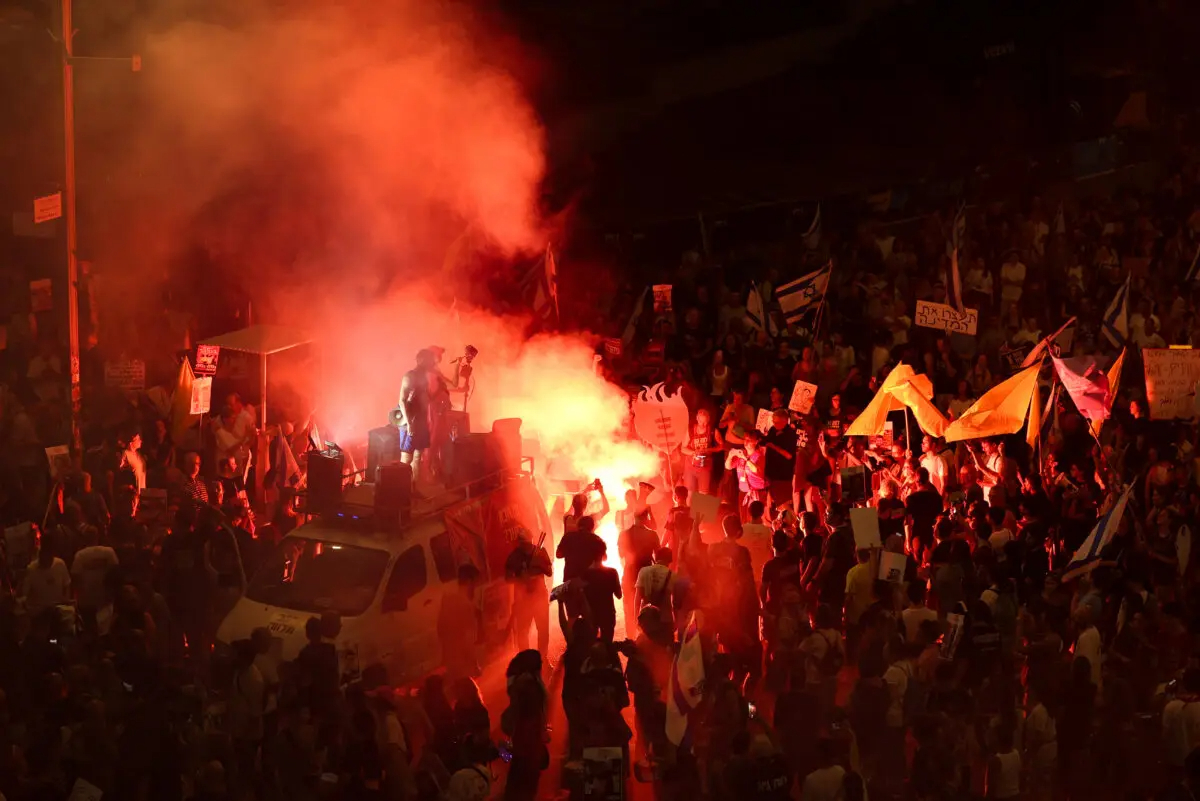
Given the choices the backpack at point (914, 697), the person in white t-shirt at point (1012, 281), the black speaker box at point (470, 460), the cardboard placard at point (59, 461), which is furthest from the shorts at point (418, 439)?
the person in white t-shirt at point (1012, 281)

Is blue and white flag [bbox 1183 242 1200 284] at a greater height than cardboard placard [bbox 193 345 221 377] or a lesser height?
greater

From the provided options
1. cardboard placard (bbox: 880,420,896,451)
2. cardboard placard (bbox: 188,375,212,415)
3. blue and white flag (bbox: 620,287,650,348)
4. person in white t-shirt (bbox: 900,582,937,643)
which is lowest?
person in white t-shirt (bbox: 900,582,937,643)

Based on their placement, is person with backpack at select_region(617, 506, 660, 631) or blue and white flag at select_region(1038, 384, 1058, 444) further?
blue and white flag at select_region(1038, 384, 1058, 444)

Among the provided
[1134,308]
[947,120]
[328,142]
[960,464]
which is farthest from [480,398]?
[947,120]

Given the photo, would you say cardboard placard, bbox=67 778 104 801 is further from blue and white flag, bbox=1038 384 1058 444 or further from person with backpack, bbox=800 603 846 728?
blue and white flag, bbox=1038 384 1058 444

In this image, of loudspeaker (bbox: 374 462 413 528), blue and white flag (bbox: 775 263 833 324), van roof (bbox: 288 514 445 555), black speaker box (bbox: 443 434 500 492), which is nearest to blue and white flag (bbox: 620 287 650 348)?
blue and white flag (bbox: 775 263 833 324)

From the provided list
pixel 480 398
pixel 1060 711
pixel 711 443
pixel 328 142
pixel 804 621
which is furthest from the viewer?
pixel 328 142

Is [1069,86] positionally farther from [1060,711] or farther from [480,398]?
[1060,711]

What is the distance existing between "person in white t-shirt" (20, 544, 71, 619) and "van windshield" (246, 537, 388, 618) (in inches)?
62.5

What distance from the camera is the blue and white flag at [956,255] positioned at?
57.4 feet

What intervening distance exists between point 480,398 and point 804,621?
9390mm

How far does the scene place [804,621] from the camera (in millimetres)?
9484

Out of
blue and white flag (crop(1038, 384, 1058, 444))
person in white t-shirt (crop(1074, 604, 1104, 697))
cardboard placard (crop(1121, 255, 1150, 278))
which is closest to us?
person in white t-shirt (crop(1074, 604, 1104, 697))

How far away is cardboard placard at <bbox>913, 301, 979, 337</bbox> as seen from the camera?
16484 mm
